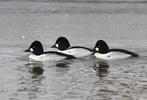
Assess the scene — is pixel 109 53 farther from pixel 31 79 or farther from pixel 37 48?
pixel 31 79

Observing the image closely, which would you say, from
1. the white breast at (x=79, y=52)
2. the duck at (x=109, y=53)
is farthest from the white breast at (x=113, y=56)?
the white breast at (x=79, y=52)

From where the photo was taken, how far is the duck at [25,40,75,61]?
15.8 m

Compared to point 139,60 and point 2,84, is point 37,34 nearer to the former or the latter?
point 139,60

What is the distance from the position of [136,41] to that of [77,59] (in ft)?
18.5

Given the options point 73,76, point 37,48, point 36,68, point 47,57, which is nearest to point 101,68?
point 73,76

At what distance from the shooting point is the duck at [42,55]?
15.8 m

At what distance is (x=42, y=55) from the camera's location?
15906 millimetres

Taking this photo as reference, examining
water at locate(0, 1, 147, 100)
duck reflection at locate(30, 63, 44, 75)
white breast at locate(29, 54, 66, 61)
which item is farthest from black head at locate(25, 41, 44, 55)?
duck reflection at locate(30, 63, 44, 75)

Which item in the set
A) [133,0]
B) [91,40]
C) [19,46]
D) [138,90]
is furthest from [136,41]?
[133,0]

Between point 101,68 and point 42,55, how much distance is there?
232cm

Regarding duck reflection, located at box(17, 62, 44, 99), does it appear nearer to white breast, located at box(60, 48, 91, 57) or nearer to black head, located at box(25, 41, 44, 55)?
black head, located at box(25, 41, 44, 55)

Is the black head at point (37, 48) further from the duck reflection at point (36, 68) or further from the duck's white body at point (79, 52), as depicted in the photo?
the duck's white body at point (79, 52)

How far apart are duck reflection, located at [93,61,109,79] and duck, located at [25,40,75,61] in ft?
4.18

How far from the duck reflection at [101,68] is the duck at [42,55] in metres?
1.28
